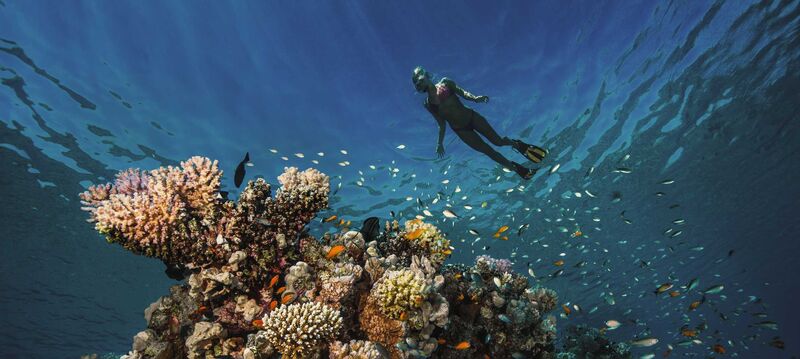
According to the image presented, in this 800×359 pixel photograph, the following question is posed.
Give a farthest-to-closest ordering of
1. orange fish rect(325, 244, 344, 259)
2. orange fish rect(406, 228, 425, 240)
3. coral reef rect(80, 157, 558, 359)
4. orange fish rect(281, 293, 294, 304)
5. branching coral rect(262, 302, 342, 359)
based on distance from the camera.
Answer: orange fish rect(406, 228, 425, 240) → orange fish rect(325, 244, 344, 259) → orange fish rect(281, 293, 294, 304) → coral reef rect(80, 157, 558, 359) → branching coral rect(262, 302, 342, 359)

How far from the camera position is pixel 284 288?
4.63 metres

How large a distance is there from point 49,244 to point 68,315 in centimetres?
1672

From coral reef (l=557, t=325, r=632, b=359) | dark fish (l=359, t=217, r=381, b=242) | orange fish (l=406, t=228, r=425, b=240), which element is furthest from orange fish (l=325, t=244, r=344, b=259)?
coral reef (l=557, t=325, r=632, b=359)

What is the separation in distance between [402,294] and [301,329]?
3.93 ft

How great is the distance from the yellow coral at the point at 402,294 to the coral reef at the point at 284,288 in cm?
1

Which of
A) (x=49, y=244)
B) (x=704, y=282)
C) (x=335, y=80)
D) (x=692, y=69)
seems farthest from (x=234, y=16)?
(x=704, y=282)

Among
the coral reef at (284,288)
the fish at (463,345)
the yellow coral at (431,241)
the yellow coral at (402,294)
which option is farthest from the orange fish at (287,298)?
the yellow coral at (431,241)

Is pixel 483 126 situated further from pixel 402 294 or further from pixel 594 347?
pixel 402 294

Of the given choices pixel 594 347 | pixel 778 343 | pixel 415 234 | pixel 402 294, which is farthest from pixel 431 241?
pixel 778 343

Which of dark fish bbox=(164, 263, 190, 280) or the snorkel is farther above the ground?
the snorkel

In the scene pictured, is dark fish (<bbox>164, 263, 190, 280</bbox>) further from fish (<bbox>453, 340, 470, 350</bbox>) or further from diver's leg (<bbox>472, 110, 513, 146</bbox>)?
diver's leg (<bbox>472, 110, 513, 146</bbox>)

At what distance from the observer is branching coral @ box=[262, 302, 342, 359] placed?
3.76m

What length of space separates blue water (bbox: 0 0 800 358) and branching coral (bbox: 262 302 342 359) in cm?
612

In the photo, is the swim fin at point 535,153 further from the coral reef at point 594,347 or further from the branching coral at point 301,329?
the coral reef at point 594,347
